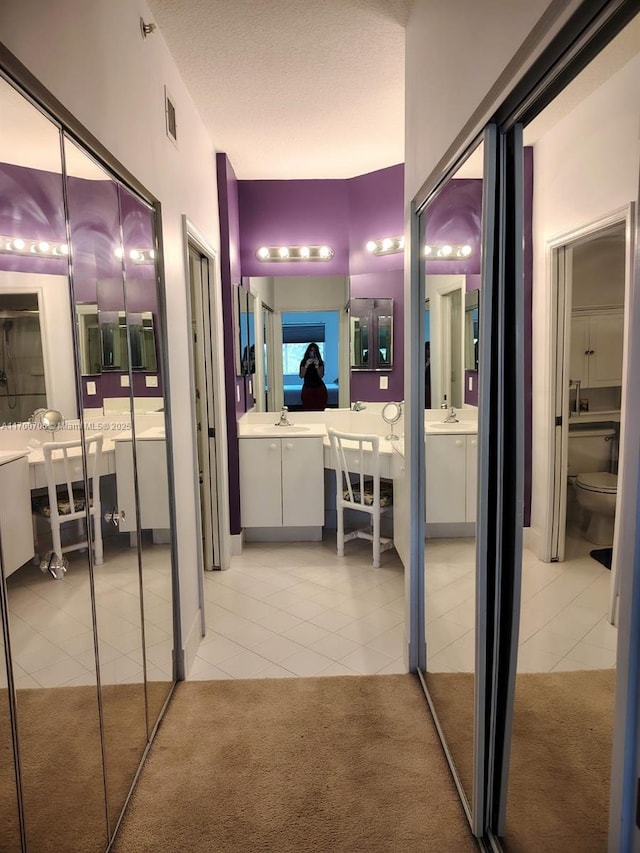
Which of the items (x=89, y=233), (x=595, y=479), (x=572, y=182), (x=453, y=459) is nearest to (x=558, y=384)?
(x=595, y=479)

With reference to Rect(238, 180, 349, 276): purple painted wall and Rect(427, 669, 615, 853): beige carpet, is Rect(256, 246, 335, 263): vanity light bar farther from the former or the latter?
A: Rect(427, 669, 615, 853): beige carpet

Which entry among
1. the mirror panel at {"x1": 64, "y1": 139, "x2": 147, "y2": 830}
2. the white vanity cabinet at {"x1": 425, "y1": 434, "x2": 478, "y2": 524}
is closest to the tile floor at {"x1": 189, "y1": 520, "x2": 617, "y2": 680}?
the white vanity cabinet at {"x1": 425, "y1": 434, "x2": 478, "y2": 524}

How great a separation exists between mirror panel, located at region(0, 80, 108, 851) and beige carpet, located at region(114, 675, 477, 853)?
1.18 feet

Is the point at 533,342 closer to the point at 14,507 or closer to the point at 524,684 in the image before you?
the point at 524,684

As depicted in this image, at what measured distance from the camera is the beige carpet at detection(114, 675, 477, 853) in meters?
1.81

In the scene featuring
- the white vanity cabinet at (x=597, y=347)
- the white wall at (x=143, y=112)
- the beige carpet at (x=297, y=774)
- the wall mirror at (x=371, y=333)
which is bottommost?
the beige carpet at (x=297, y=774)

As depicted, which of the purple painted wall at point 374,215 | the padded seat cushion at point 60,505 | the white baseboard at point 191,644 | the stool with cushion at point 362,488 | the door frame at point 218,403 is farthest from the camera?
the purple painted wall at point 374,215

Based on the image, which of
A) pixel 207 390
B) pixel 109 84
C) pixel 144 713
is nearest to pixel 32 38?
pixel 109 84

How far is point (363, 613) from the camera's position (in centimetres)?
336

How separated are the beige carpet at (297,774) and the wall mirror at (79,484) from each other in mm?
146

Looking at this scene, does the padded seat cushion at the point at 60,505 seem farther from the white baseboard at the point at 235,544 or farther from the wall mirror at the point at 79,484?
the white baseboard at the point at 235,544

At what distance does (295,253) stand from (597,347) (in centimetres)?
380

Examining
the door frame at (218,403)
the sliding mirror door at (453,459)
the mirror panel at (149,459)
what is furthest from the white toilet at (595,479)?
the door frame at (218,403)

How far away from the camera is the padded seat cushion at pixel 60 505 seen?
52.7 inches
